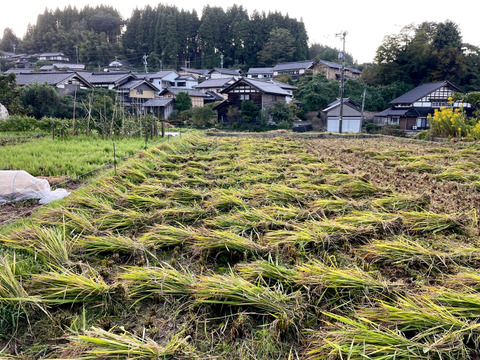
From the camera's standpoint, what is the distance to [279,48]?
40.9 meters

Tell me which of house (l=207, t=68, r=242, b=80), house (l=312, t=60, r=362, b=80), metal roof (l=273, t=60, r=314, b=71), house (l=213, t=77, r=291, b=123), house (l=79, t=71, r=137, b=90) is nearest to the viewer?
house (l=213, t=77, r=291, b=123)

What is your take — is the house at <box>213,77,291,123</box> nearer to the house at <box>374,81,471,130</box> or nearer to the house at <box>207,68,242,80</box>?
the house at <box>374,81,471,130</box>

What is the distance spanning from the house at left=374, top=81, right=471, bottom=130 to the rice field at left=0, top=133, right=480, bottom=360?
73.6ft

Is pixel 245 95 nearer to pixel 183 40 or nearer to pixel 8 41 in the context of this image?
pixel 183 40

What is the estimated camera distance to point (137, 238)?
2.47m

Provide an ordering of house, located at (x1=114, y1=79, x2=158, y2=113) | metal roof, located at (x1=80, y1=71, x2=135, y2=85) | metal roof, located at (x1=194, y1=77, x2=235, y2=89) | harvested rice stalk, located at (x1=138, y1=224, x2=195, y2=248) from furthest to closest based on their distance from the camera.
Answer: metal roof, located at (x1=194, y1=77, x2=235, y2=89), metal roof, located at (x1=80, y1=71, x2=135, y2=85), house, located at (x1=114, y1=79, x2=158, y2=113), harvested rice stalk, located at (x1=138, y1=224, x2=195, y2=248)

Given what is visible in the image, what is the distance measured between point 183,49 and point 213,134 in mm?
36021

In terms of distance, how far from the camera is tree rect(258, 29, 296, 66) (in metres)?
41.1

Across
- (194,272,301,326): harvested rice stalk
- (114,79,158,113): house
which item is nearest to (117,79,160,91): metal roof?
(114,79,158,113): house

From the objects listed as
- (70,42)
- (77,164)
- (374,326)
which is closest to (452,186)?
(374,326)

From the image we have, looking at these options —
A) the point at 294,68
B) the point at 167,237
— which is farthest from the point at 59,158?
the point at 294,68

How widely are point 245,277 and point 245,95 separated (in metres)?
21.9

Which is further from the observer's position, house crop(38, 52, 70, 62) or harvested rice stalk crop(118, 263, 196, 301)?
house crop(38, 52, 70, 62)

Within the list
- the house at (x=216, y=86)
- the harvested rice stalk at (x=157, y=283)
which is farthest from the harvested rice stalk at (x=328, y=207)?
the house at (x=216, y=86)
